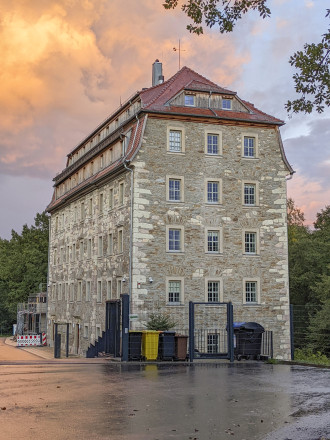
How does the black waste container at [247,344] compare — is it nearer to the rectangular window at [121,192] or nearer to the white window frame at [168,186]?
the white window frame at [168,186]

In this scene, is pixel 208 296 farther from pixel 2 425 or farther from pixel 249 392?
pixel 2 425

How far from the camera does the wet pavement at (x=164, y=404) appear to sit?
9656 millimetres

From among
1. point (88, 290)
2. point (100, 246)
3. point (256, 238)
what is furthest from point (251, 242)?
point (88, 290)

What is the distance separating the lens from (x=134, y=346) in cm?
2391

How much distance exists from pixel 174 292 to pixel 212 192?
650cm

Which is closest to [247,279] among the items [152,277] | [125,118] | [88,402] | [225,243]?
[225,243]

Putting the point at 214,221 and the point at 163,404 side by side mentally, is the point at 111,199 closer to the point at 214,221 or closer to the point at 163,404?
the point at 214,221

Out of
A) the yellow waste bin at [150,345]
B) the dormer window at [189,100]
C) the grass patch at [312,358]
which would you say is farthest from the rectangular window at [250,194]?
the yellow waste bin at [150,345]

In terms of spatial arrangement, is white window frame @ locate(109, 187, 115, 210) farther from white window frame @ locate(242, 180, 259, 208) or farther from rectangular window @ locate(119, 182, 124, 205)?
white window frame @ locate(242, 180, 259, 208)

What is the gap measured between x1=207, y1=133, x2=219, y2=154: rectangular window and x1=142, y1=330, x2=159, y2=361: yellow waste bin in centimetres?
1573

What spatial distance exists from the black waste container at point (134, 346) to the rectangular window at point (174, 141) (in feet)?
48.7

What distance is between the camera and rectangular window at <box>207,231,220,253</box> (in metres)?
36.2

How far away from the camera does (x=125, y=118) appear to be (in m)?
40.8

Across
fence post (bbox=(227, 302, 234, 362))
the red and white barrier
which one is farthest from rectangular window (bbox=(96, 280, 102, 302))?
fence post (bbox=(227, 302, 234, 362))
